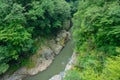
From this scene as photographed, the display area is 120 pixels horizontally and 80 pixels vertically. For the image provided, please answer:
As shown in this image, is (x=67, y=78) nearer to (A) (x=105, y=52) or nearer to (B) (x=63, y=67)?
(A) (x=105, y=52)

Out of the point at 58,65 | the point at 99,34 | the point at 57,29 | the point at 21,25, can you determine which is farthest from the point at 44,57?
the point at 99,34

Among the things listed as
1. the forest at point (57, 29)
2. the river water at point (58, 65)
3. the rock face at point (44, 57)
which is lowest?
the river water at point (58, 65)

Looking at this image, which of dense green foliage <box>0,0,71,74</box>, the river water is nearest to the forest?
dense green foliage <box>0,0,71,74</box>

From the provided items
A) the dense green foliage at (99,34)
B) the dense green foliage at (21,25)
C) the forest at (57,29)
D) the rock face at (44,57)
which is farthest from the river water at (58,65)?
the dense green foliage at (99,34)

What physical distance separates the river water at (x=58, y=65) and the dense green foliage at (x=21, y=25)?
219cm

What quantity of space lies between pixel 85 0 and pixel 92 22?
14.9 feet

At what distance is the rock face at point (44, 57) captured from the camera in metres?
17.7

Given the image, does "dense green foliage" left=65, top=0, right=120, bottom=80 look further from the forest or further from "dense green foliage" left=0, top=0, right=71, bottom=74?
"dense green foliage" left=0, top=0, right=71, bottom=74

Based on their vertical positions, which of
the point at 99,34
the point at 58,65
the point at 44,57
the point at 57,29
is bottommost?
the point at 58,65

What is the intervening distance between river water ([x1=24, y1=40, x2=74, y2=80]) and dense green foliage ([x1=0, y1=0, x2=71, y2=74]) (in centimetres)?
219

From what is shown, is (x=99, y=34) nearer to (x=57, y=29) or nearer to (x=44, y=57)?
(x=44, y=57)

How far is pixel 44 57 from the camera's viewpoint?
19.6 meters

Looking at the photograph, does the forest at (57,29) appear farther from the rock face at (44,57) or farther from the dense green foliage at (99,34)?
the rock face at (44,57)

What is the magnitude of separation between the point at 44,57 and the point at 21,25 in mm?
3726
